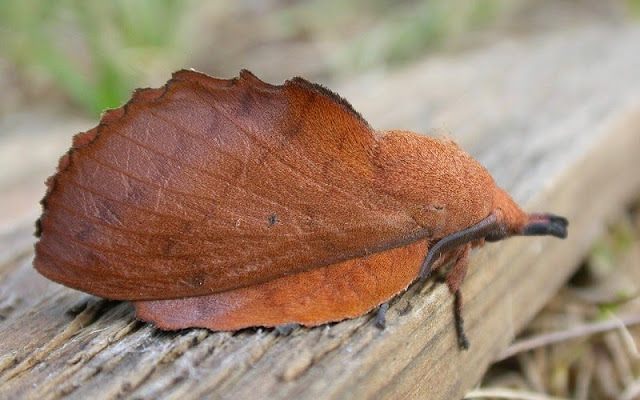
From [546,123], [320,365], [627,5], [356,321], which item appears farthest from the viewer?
[627,5]

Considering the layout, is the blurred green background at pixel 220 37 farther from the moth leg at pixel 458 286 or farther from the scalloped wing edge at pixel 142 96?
the moth leg at pixel 458 286

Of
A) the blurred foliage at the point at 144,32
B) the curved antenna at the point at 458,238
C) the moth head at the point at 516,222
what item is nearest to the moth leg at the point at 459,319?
the curved antenna at the point at 458,238

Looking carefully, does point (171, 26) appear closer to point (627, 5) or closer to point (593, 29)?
point (593, 29)

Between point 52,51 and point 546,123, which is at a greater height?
point 52,51

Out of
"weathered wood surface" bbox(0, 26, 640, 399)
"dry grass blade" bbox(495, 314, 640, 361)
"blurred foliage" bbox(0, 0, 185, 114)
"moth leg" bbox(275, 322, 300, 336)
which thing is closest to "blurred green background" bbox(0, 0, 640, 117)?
"blurred foliage" bbox(0, 0, 185, 114)

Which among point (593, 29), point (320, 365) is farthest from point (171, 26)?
point (320, 365)
